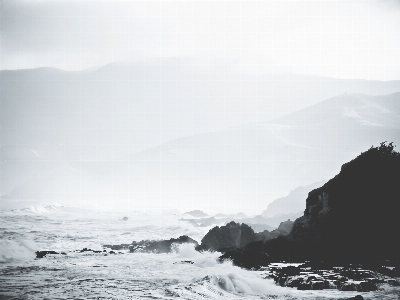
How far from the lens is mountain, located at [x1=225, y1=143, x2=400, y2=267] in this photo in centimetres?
1917

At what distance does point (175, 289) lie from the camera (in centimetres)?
1320

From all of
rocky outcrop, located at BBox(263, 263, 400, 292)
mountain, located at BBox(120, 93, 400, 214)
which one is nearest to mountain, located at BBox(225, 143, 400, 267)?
rocky outcrop, located at BBox(263, 263, 400, 292)

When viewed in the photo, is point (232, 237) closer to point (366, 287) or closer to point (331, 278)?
point (331, 278)

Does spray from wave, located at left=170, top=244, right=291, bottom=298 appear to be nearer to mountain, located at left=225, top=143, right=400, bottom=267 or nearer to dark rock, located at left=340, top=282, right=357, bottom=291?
dark rock, located at left=340, top=282, right=357, bottom=291

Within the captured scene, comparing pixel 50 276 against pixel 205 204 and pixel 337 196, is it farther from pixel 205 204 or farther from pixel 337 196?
pixel 205 204

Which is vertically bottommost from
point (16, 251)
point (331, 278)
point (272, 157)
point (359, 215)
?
point (331, 278)

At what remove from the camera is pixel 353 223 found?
66.2 ft

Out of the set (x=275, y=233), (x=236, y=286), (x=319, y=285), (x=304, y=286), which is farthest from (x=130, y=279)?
(x=275, y=233)

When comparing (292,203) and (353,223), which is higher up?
(292,203)

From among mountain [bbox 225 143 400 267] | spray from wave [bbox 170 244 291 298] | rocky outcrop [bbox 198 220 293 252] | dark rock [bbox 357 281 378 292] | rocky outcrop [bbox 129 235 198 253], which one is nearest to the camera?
dark rock [bbox 357 281 378 292]

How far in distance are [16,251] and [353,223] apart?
22328 mm

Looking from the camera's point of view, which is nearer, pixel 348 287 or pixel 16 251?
pixel 348 287

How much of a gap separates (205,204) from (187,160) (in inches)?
2298

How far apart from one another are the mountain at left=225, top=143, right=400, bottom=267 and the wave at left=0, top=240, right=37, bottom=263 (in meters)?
13.6
